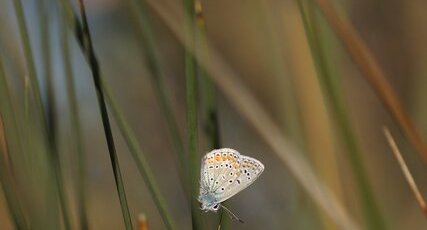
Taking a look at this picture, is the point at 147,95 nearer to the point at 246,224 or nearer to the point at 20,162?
the point at 246,224

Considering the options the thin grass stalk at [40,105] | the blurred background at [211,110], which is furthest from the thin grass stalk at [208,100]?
the thin grass stalk at [40,105]

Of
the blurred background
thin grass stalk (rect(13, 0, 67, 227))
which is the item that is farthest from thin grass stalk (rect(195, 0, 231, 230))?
thin grass stalk (rect(13, 0, 67, 227))

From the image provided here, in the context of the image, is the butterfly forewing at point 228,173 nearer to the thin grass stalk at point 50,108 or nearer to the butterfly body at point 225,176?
the butterfly body at point 225,176

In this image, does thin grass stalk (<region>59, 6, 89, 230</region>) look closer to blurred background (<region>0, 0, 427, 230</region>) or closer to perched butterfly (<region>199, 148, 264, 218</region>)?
blurred background (<region>0, 0, 427, 230</region>)

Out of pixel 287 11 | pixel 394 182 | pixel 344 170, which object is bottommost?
pixel 394 182

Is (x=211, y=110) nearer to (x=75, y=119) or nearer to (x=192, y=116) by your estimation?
(x=192, y=116)

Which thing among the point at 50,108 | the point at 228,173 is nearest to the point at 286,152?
the point at 228,173

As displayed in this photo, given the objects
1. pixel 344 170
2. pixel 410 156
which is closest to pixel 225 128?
pixel 410 156
